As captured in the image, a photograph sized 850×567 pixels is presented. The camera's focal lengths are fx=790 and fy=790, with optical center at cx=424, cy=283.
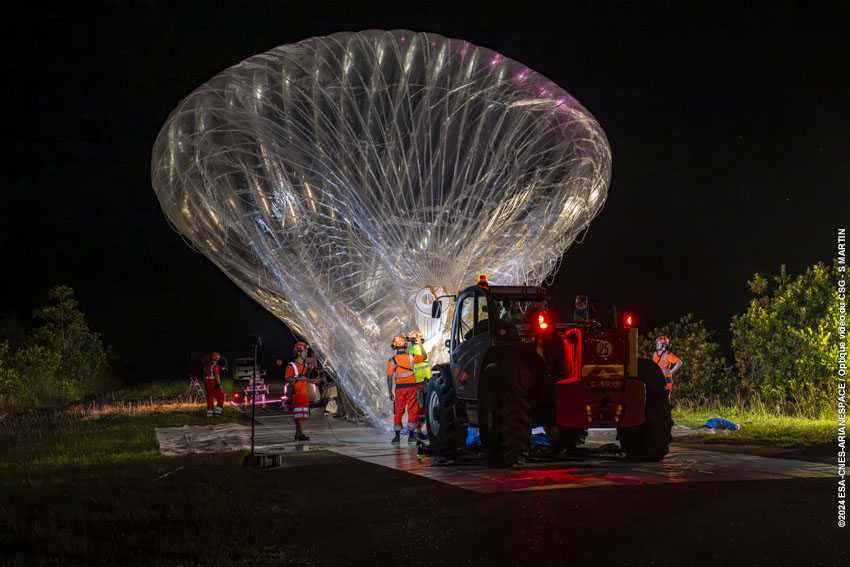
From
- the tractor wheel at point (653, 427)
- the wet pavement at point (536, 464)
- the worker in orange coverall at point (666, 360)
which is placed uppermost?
the worker in orange coverall at point (666, 360)

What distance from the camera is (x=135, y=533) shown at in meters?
7.44

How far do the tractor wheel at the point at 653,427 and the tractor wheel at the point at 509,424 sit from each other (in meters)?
1.80

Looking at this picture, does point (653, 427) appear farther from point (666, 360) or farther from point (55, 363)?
point (55, 363)

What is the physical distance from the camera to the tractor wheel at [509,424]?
10727 mm

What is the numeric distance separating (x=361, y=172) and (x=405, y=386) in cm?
428

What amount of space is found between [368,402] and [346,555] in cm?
1050

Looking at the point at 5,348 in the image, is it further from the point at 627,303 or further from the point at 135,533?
the point at 627,303

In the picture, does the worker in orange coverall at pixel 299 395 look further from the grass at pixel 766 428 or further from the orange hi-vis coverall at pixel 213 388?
the grass at pixel 766 428

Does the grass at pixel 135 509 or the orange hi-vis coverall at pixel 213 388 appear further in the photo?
the orange hi-vis coverall at pixel 213 388

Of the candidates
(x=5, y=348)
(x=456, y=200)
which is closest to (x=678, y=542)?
(x=456, y=200)

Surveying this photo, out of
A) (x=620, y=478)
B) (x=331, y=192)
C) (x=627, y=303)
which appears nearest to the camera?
(x=620, y=478)

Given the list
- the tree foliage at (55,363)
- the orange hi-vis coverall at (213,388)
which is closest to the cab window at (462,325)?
the orange hi-vis coverall at (213,388)

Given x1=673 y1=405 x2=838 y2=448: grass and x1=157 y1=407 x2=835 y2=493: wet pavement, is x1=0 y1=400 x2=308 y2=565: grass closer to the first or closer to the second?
x1=157 y1=407 x2=835 y2=493: wet pavement

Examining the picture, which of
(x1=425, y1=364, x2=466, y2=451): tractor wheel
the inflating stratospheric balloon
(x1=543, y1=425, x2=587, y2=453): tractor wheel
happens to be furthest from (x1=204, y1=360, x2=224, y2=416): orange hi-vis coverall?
(x1=543, y1=425, x2=587, y2=453): tractor wheel
